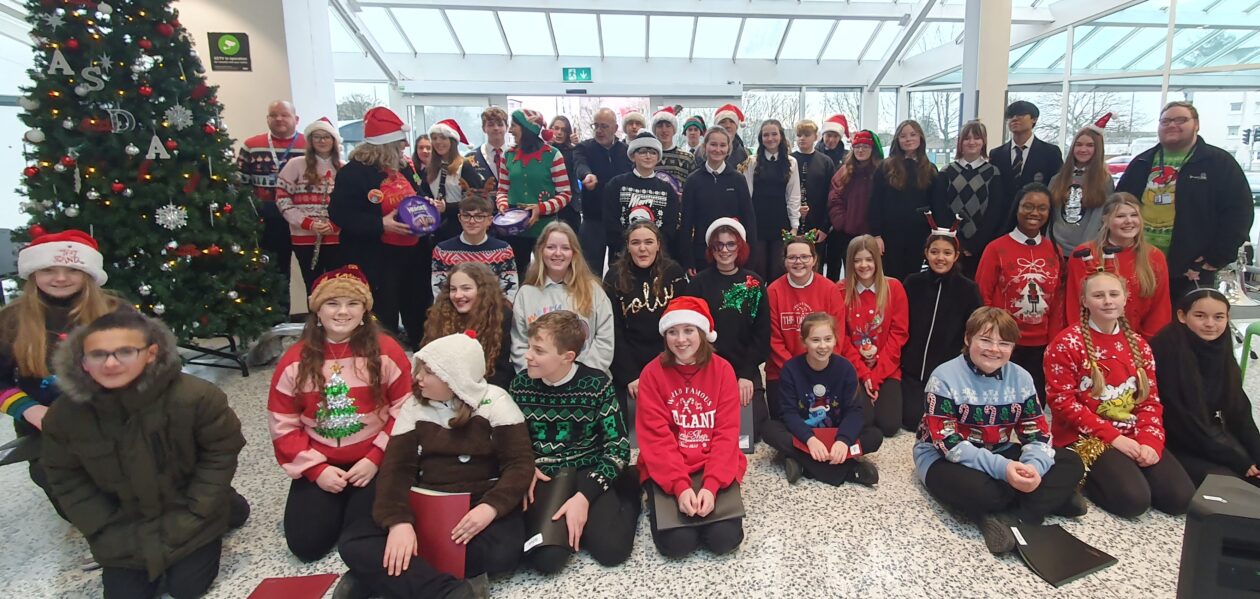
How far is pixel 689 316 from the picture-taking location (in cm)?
226

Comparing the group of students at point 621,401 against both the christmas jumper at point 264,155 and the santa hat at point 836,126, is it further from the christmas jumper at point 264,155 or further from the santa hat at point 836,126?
the santa hat at point 836,126

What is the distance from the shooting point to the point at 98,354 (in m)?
1.69

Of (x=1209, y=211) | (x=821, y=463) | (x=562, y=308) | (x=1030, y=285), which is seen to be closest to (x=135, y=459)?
(x=562, y=308)

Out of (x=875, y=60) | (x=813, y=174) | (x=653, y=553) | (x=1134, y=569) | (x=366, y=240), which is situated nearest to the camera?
(x=1134, y=569)

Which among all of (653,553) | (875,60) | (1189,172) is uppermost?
(875,60)

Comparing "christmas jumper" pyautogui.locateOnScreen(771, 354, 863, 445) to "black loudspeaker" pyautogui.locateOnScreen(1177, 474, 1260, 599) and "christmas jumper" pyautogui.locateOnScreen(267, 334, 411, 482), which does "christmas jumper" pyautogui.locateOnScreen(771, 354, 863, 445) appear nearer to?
"black loudspeaker" pyautogui.locateOnScreen(1177, 474, 1260, 599)

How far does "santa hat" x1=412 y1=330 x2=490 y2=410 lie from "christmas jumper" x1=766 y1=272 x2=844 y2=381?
1627mm

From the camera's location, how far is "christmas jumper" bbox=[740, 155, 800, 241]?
13.5 ft

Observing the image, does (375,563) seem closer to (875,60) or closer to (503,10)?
(503,10)

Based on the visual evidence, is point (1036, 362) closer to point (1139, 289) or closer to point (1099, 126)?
point (1139, 289)

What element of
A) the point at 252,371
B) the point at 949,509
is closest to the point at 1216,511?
the point at 949,509

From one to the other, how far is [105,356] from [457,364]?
0.94 m

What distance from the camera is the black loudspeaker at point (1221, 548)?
132 cm

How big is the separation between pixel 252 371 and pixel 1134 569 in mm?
4661
